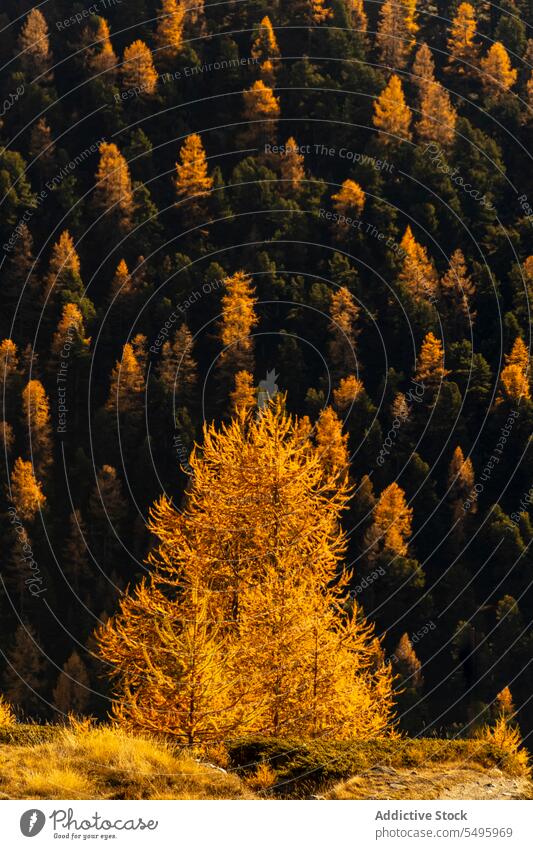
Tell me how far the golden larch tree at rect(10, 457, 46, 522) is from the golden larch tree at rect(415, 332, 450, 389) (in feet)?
190

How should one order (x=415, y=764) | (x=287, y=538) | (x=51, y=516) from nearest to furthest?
(x=415, y=764) < (x=287, y=538) < (x=51, y=516)

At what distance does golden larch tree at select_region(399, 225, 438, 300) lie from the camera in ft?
626

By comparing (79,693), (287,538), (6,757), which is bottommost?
(79,693)

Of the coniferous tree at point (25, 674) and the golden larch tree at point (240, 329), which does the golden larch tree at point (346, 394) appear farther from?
the coniferous tree at point (25, 674)

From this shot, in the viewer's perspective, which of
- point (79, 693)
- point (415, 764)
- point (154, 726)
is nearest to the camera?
point (415, 764)

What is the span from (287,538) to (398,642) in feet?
459

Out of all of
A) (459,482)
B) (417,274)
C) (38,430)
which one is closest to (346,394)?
(459,482)

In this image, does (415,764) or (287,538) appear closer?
(415,764)

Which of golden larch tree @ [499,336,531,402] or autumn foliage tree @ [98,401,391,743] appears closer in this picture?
autumn foliage tree @ [98,401,391,743]

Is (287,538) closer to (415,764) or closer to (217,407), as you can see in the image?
(415,764)

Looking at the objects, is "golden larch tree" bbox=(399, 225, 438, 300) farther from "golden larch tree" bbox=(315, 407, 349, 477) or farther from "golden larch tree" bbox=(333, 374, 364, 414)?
"golden larch tree" bbox=(315, 407, 349, 477)

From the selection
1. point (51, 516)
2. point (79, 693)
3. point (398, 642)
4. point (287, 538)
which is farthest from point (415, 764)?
point (51, 516)

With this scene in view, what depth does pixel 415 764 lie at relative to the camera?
2528cm

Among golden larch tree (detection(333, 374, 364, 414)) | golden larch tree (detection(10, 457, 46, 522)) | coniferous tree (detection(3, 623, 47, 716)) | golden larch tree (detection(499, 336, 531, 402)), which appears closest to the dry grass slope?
coniferous tree (detection(3, 623, 47, 716))
